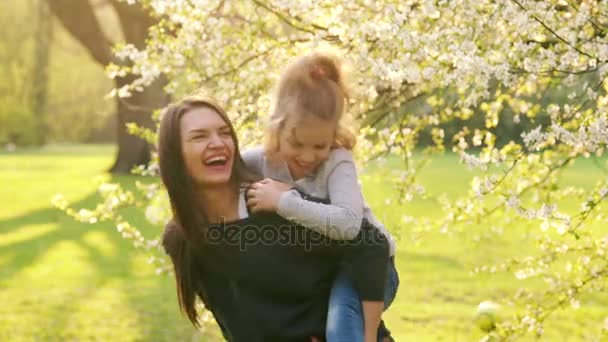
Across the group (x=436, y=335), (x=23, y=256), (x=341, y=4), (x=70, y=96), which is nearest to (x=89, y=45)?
(x=23, y=256)

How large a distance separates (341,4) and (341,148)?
1.79 m

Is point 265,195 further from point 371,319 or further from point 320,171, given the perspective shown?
point 371,319

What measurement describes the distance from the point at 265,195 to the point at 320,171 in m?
0.28

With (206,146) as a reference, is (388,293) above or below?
below

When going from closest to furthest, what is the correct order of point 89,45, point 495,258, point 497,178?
1. point 497,178
2. point 495,258
3. point 89,45

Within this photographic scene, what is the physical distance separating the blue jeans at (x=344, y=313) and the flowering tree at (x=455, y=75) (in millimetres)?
1176

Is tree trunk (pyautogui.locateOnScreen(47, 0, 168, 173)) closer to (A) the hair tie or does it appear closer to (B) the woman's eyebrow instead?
(A) the hair tie

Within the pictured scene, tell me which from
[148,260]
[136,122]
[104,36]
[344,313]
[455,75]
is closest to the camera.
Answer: [344,313]

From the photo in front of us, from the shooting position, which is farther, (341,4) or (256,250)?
(341,4)

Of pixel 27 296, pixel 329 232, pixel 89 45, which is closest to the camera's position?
pixel 329 232

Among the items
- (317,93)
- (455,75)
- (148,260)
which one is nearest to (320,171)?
(317,93)

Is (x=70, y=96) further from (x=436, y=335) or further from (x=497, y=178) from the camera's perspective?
(x=497, y=178)

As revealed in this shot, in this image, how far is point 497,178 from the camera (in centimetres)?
413

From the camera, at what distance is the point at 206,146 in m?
2.82
